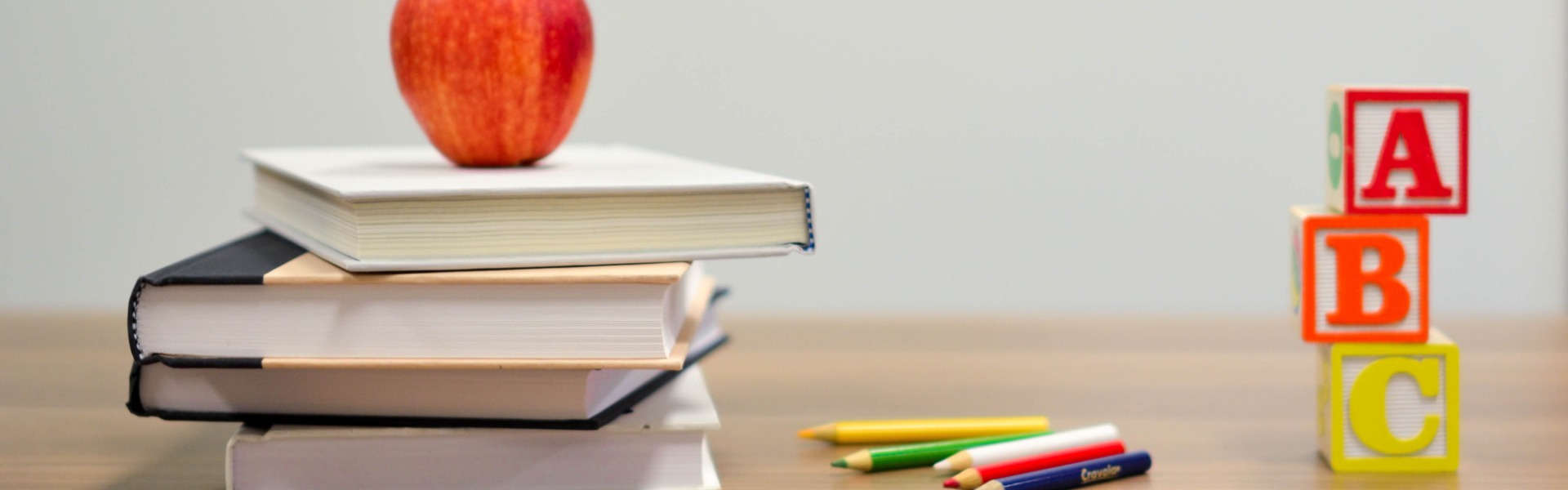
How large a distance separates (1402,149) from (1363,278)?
7 cm

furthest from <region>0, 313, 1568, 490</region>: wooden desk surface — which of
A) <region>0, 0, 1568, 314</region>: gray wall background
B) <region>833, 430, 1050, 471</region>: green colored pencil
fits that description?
<region>0, 0, 1568, 314</region>: gray wall background

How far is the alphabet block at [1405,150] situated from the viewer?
2.04 ft

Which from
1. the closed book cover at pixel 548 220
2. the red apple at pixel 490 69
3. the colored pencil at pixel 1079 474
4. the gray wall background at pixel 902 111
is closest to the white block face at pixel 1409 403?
the colored pencil at pixel 1079 474

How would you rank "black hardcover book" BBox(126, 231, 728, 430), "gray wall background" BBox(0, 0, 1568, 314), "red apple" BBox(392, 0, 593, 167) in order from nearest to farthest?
"black hardcover book" BBox(126, 231, 728, 430) < "red apple" BBox(392, 0, 593, 167) < "gray wall background" BBox(0, 0, 1568, 314)

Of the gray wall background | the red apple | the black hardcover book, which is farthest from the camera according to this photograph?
the gray wall background

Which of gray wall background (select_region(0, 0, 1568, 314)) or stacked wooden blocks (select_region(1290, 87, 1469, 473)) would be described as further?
gray wall background (select_region(0, 0, 1568, 314))

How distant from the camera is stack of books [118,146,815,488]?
545 millimetres

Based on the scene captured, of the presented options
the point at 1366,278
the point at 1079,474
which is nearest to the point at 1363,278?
the point at 1366,278

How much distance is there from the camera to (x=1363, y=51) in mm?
1471

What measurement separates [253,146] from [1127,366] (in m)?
1.04

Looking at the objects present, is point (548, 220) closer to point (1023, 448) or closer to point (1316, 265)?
point (1023, 448)

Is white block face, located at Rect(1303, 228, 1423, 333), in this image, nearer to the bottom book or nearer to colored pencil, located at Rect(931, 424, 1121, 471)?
colored pencil, located at Rect(931, 424, 1121, 471)

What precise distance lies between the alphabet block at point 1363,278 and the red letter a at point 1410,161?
0.01 m

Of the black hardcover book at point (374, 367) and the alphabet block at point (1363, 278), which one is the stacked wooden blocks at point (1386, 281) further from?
the black hardcover book at point (374, 367)
